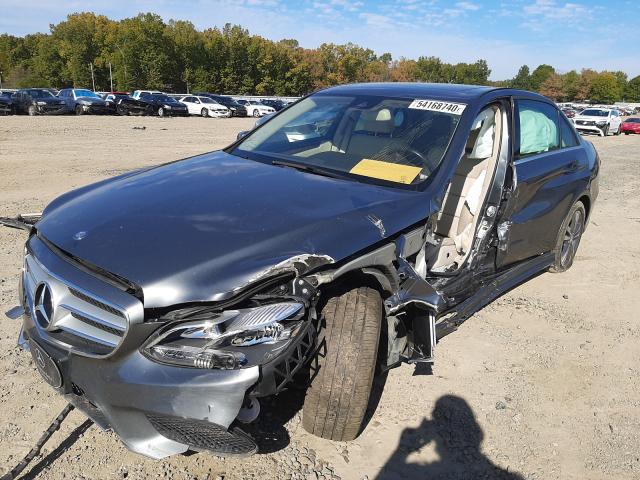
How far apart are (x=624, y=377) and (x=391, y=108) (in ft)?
7.80

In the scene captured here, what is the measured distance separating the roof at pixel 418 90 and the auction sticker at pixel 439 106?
0.30 ft

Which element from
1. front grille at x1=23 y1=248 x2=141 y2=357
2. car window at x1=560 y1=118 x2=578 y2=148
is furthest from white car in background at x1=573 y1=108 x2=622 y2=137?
front grille at x1=23 y1=248 x2=141 y2=357

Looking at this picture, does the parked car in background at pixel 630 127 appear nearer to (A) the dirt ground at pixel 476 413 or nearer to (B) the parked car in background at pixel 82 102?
(B) the parked car in background at pixel 82 102

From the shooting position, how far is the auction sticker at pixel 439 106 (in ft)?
11.5

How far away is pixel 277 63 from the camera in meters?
86.5

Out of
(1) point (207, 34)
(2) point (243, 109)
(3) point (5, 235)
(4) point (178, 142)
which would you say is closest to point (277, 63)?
(1) point (207, 34)

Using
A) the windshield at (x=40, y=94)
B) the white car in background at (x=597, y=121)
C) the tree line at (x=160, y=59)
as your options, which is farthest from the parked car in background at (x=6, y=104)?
the tree line at (x=160, y=59)

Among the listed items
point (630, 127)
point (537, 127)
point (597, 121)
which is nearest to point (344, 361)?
point (537, 127)

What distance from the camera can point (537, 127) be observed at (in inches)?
172

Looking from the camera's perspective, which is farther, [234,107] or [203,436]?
[234,107]

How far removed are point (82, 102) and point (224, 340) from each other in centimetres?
3005

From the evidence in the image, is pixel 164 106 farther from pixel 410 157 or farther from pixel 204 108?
pixel 410 157

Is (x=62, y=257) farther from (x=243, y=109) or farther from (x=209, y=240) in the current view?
(x=243, y=109)

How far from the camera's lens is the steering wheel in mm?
3209
